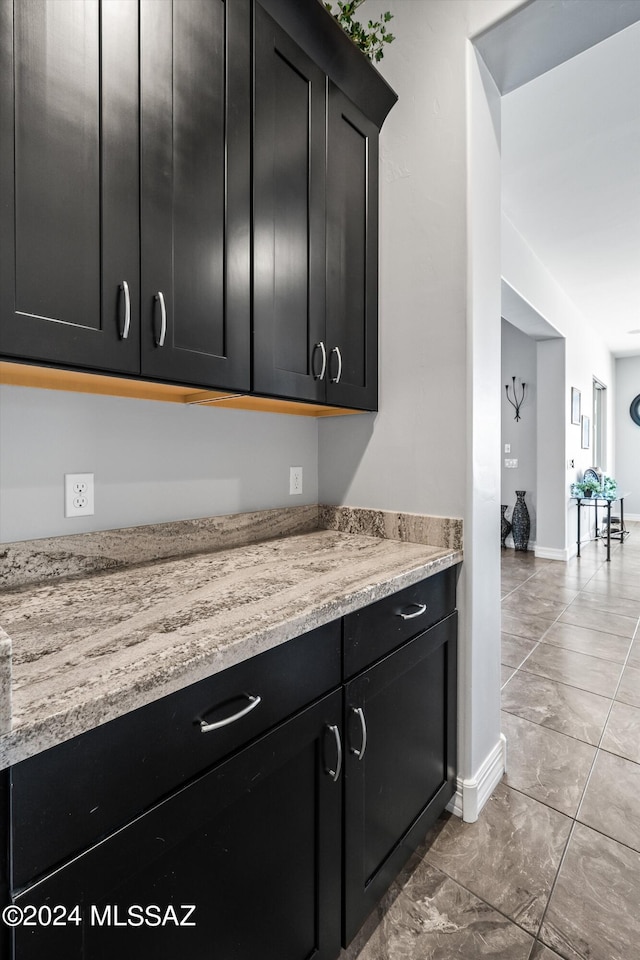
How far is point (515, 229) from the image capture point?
12.9 feet

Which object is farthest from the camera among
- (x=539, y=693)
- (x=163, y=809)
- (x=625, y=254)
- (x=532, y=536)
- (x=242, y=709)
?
(x=532, y=536)

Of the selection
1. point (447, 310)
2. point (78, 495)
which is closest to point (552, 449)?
point (447, 310)

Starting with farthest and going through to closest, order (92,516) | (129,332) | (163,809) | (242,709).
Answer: (92,516) < (129,332) < (242,709) < (163,809)

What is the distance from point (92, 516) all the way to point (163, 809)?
0.78 metres

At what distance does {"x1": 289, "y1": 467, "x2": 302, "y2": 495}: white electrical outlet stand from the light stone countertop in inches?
17.0

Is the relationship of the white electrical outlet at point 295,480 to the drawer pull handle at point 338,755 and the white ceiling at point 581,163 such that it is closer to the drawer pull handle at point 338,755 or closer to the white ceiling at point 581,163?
the drawer pull handle at point 338,755

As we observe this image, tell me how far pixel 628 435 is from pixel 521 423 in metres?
3.74

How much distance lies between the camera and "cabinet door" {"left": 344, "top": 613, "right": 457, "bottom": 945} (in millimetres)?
1097

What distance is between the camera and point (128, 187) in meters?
1.00

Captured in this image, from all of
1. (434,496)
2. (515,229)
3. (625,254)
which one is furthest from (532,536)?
(434,496)

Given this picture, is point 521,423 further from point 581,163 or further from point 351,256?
point 351,256

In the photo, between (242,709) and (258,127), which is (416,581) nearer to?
(242,709)

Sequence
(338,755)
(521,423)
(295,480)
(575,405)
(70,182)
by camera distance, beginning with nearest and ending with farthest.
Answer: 1. (70,182)
2. (338,755)
3. (295,480)
4. (575,405)
5. (521,423)

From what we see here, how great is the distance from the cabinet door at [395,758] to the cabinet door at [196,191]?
2.86ft
